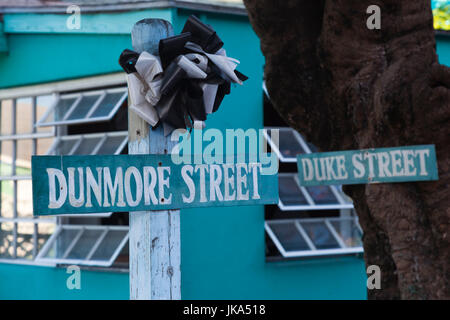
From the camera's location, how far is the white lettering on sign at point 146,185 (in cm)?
249

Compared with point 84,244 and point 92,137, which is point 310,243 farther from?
point 92,137

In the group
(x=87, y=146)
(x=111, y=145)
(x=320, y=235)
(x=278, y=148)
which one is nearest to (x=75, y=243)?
(x=87, y=146)

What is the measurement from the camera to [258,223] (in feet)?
20.9

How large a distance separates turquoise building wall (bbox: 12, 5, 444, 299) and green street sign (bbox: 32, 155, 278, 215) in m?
3.15

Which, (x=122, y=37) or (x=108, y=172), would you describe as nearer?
(x=108, y=172)

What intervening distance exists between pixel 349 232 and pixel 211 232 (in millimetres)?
1753

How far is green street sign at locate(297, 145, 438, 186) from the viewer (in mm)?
3904

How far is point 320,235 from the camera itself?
682 cm
